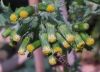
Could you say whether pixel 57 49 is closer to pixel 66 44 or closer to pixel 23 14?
pixel 66 44

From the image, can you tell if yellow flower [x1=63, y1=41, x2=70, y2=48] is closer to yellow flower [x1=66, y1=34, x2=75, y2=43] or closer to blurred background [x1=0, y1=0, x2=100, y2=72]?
yellow flower [x1=66, y1=34, x2=75, y2=43]

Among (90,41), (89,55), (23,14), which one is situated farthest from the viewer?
(89,55)

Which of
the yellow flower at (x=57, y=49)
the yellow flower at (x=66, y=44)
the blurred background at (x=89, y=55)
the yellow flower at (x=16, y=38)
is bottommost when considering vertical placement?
the blurred background at (x=89, y=55)

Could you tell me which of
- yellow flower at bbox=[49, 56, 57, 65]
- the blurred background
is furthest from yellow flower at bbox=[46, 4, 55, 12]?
the blurred background

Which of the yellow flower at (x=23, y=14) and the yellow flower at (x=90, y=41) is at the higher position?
the yellow flower at (x=23, y=14)

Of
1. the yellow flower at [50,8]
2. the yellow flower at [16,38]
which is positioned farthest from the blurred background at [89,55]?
the yellow flower at [50,8]

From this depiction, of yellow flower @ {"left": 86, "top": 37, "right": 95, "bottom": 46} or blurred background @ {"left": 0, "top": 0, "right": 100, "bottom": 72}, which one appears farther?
blurred background @ {"left": 0, "top": 0, "right": 100, "bottom": 72}

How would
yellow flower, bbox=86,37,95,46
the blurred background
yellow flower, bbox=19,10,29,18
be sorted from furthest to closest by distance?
the blurred background
yellow flower, bbox=86,37,95,46
yellow flower, bbox=19,10,29,18

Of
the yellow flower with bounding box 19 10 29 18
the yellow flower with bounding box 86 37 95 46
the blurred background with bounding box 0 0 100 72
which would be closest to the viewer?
the yellow flower with bounding box 19 10 29 18

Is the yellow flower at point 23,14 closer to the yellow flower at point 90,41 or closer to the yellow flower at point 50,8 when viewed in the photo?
the yellow flower at point 50,8

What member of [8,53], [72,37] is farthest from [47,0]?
[8,53]

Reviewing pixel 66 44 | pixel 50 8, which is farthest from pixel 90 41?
pixel 50 8
